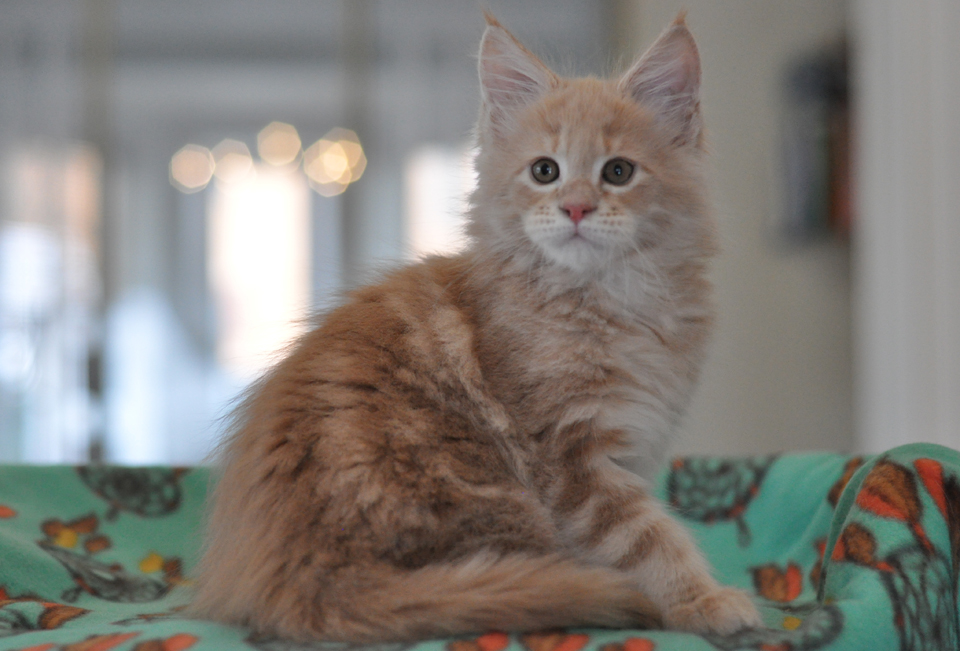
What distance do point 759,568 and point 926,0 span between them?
1.76 m

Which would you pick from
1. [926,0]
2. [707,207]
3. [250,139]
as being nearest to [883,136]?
[926,0]

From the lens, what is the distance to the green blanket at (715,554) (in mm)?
881

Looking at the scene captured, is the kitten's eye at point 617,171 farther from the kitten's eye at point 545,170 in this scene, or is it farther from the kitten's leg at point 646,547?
the kitten's leg at point 646,547

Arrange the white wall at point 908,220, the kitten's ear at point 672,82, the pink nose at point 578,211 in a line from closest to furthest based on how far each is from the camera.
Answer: the pink nose at point 578,211 < the kitten's ear at point 672,82 < the white wall at point 908,220

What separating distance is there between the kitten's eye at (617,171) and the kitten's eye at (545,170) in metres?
0.08

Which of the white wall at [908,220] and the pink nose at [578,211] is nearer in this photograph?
the pink nose at [578,211]

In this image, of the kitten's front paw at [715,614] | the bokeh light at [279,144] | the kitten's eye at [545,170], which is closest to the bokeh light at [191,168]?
the bokeh light at [279,144]

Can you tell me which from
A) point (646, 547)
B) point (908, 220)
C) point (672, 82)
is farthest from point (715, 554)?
point (908, 220)

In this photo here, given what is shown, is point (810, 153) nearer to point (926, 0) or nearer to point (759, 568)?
point (926, 0)

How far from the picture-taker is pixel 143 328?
3.83 meters

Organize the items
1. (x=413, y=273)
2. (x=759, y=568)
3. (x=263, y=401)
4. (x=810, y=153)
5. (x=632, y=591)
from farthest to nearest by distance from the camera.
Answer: (x=810, y=153)
(x=759, y=568)
(x=413, y=273)
(x=263, y=401)
(x=632, y=591)

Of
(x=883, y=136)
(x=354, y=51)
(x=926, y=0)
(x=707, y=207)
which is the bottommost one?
(x=707, y=207)

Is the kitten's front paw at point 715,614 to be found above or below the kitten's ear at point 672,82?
below

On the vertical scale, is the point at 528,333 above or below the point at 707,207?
below
